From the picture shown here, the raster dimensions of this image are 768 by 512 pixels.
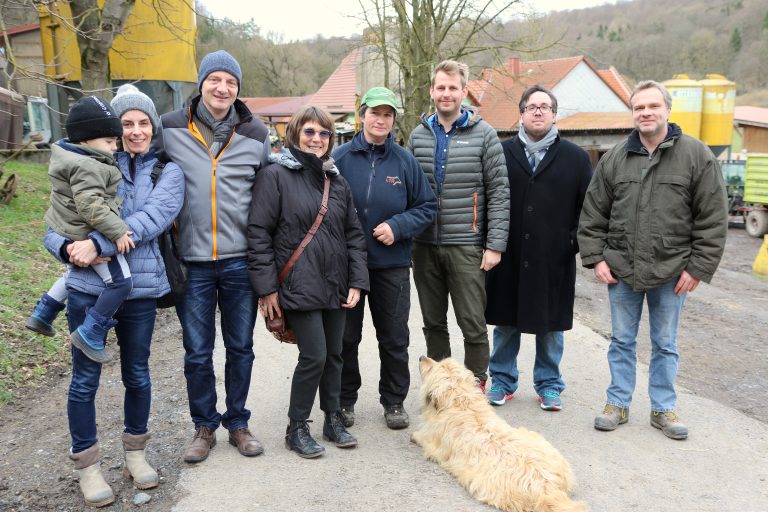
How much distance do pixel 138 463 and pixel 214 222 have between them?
4.78 ft

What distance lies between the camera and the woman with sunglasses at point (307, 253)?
3768mm

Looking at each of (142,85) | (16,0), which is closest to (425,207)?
(16,0)

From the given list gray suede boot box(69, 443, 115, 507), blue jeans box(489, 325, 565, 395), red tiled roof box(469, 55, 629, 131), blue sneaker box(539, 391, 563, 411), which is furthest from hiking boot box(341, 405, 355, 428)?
red tiled roof box(469, 55, 629, 131)

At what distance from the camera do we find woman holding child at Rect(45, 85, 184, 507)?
3332mm

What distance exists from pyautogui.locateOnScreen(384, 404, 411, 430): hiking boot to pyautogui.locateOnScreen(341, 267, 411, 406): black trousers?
0.12ft

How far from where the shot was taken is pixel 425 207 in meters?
4.26

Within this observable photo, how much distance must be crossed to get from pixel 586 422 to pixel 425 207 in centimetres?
197

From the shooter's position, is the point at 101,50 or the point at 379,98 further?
the point at 101,50

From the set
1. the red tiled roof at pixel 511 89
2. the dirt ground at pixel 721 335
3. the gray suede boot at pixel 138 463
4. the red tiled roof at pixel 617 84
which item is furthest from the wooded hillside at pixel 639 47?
the gray suede boot at pixel 138 463

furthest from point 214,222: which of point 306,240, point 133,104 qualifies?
point 133,104

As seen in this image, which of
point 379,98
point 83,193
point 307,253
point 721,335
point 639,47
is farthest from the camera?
point 639,47

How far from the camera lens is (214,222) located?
3713mm

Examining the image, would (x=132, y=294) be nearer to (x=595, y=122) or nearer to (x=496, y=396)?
(x=496, y=396)

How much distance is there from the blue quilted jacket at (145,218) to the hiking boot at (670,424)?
3.40 metres
